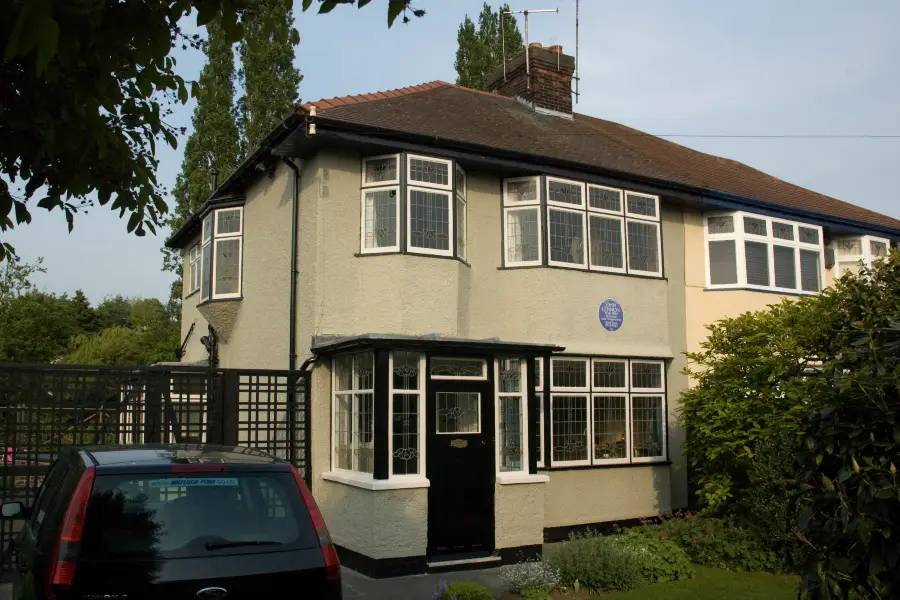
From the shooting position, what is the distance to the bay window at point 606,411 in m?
13.4

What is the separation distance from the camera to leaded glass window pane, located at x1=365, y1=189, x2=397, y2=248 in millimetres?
12219

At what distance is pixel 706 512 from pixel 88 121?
10.2 meters

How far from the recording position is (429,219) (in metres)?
12.4

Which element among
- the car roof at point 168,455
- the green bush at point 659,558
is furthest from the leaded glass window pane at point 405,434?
the car roof at point 168,455

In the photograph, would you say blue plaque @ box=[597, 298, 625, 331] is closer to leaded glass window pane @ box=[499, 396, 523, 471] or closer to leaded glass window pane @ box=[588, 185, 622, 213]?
leaded glass window pane @ box=[588, 185, 622, 213]

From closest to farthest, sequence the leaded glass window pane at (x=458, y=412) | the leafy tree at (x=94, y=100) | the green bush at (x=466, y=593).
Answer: the leafy tree at (x=94, y=100)
the green bush at (x=466, y=593)
the leaded glass window pane at (x=458, y=412)

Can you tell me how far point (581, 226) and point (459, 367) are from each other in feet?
13.4

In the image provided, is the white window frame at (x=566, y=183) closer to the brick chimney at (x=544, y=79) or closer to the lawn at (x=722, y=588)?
the brick chimney at (x=544, y=79)

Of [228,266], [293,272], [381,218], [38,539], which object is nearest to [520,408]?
[381,218]

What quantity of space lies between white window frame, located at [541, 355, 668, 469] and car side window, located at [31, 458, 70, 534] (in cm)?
820

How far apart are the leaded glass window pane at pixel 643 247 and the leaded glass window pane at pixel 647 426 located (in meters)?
2.37

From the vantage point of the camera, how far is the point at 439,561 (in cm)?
1052

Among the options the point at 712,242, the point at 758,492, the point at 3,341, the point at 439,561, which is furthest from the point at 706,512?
the point at 3,341

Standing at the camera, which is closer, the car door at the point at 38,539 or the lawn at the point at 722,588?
the car door at the point at 38,539
